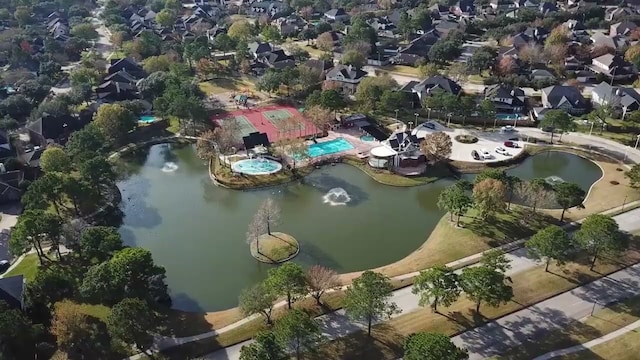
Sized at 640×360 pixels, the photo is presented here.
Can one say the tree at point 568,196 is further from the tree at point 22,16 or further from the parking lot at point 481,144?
the tree at point 22,16

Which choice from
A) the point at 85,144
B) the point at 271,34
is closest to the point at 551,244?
the point at 85,144

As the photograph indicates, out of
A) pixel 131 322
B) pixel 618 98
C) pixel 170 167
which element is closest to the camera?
pixel 131 322

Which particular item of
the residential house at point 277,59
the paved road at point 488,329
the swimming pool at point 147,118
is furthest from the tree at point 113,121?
the paved road at point 488,329

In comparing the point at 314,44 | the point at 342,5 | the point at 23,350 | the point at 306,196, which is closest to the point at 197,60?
the point at 314,44

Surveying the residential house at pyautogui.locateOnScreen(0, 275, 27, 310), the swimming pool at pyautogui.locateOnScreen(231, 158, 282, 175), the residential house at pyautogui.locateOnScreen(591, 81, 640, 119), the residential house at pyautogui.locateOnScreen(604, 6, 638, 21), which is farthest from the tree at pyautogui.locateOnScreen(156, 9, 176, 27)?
the residential house at pyautogui.locateOnScreen(604, 6, 638, 21)

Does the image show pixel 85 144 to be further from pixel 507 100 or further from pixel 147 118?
pixel 507 100

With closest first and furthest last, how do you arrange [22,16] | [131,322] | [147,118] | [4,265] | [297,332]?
[297,332]
[131,322]
[4,265]
[147,118]
[22,16]
